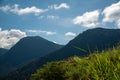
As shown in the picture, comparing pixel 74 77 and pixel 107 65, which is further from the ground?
pixel 107 65

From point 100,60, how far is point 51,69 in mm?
35814

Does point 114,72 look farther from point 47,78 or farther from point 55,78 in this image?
point 47,78

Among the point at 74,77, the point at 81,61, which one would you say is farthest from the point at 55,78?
the point at 81,61

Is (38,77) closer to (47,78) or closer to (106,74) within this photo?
(47,78)

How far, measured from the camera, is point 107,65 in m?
4.30

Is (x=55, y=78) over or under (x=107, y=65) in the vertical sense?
under

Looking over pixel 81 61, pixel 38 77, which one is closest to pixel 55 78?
pixel 38 77

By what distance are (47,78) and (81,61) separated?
33244 mm

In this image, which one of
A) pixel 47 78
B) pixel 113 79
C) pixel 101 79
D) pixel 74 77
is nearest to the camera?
pixel 113 79

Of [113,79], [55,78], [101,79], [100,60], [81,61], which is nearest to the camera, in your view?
[113,79]

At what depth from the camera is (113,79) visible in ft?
12.5

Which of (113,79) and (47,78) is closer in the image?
(113,79)

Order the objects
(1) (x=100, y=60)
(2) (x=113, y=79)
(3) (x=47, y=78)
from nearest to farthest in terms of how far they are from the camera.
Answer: (2) (x=113, y=79) < (1) (x=100, y=60) < (3) (x=47, y=78)

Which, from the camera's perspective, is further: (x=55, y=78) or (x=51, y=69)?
(x=51, y=69)
